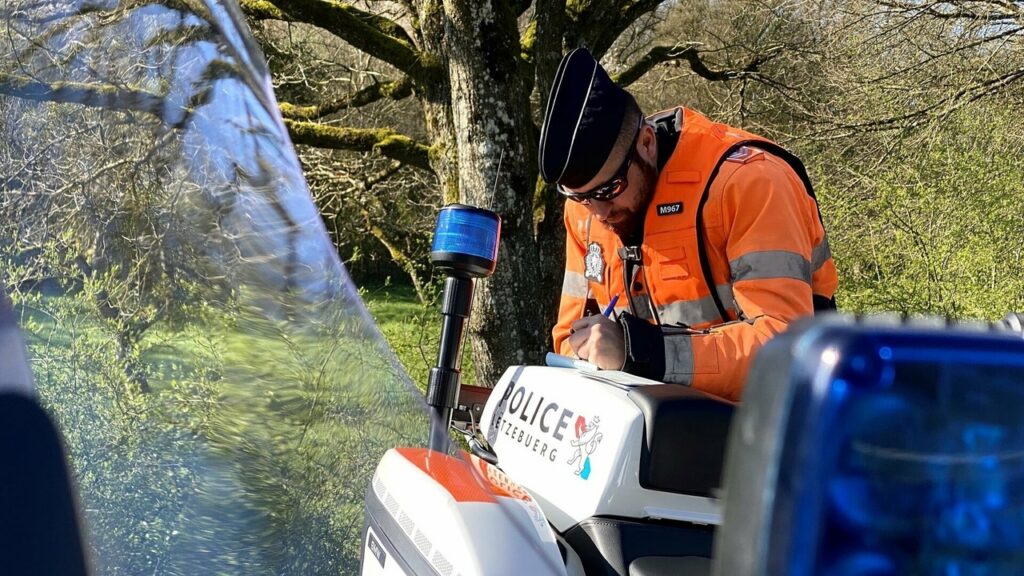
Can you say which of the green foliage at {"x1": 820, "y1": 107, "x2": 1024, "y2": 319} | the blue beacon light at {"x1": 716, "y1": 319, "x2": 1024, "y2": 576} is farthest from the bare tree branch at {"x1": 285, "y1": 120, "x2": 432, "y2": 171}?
the blue beacon light at {"x1": 716, "y1": 319, "x2": 1024, "y2": 576}

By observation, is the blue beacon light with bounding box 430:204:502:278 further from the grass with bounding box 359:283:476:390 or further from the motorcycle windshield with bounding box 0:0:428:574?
the grass with bounding box 359:283:476:390

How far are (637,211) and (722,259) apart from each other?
275 mm

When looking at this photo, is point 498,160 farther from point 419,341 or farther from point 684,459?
point 684,459

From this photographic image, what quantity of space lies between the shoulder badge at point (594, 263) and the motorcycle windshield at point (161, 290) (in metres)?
1.84

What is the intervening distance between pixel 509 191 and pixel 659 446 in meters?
4.92

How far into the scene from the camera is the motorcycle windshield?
3.38 feet

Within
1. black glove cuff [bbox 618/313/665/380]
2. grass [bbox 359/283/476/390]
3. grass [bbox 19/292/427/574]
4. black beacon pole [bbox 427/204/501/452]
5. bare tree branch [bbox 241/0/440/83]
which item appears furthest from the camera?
grass [bbox 359/283/476/390]

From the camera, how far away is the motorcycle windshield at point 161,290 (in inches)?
40.6

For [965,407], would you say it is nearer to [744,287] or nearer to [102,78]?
[102,78]

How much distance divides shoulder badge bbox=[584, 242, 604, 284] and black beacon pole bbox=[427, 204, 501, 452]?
0.91m

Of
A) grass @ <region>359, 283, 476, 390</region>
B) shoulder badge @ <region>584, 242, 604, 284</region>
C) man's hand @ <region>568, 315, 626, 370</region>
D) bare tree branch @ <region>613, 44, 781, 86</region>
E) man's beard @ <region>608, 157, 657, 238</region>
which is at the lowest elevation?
grass @ <region>359, 283, 476, 390</region>

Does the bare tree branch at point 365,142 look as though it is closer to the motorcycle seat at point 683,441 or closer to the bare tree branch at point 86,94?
the motorcycle seat at point 683,441

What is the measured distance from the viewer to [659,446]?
167cm

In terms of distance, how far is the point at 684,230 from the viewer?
2.56 meters
